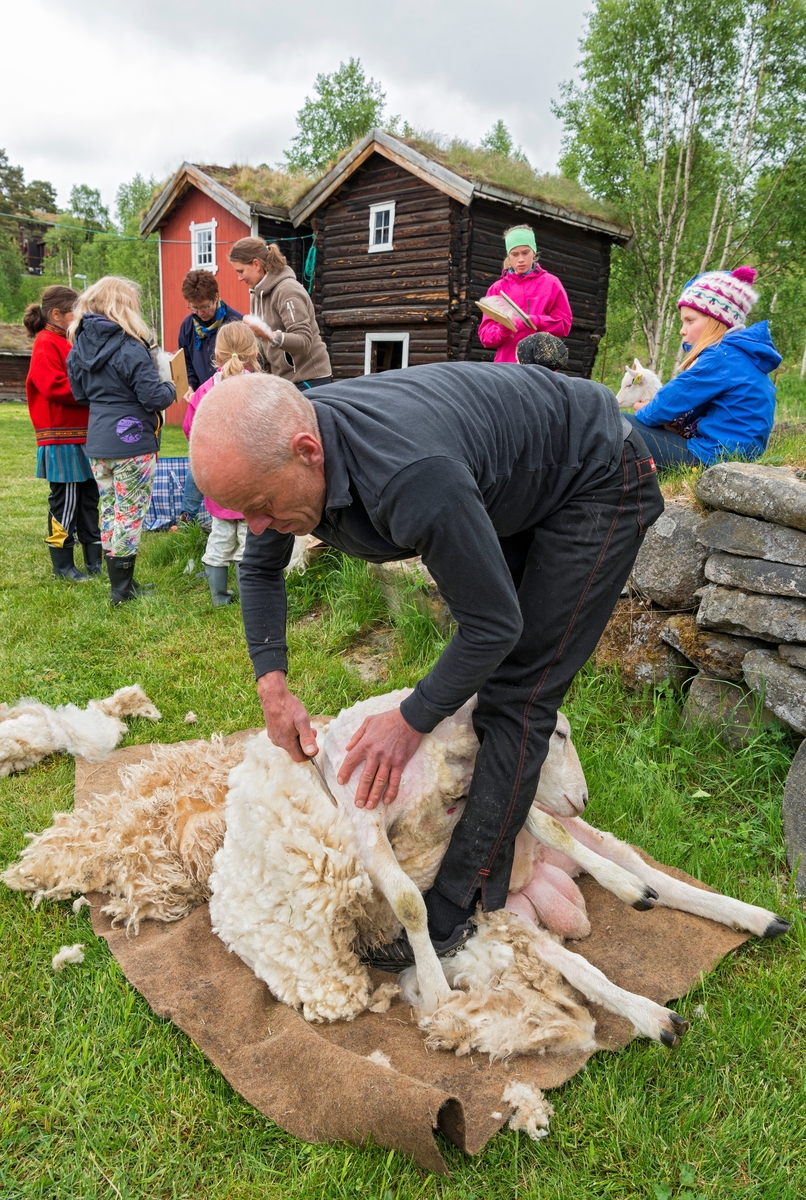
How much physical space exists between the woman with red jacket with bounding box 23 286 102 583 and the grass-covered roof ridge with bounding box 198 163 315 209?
36.1 ft

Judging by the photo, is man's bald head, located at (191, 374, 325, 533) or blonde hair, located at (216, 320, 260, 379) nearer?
man's bald head, located at (191, 374, 325, 533)

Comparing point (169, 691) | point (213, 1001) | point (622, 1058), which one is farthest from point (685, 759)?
point (169, 691)

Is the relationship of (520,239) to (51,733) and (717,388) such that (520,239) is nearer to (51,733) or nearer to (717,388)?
(717,388)

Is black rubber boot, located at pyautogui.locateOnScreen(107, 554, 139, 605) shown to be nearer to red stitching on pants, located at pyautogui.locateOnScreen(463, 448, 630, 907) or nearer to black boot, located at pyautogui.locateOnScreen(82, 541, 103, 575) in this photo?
black boot, located at pyautogui.locateOnScreen(82, 541, 103, 575)

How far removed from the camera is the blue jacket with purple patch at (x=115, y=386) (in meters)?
5.18

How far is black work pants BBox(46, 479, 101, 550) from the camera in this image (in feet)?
19.9

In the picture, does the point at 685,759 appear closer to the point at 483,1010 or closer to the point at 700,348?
the point at 483,1010

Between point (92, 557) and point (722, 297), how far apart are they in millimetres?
5290

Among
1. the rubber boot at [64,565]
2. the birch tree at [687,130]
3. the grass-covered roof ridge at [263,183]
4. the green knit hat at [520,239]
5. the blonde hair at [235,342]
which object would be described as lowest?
the rubber boot at [64,565]

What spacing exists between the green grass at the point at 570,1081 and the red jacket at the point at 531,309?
3.55m

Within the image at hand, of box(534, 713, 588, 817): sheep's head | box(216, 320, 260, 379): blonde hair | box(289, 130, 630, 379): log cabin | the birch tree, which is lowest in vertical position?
box(534, 713, 588, 817): sheep's head

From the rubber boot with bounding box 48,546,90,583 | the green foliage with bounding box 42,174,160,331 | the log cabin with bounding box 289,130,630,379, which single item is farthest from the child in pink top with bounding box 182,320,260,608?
the green foliage with bounding box 42,174,160,331

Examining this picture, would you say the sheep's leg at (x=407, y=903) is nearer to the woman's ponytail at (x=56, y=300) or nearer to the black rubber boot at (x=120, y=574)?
the black rubber boot at (x=120, y=574)

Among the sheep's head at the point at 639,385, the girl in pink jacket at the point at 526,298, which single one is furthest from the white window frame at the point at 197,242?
the sheep's head at the point at 639,385
